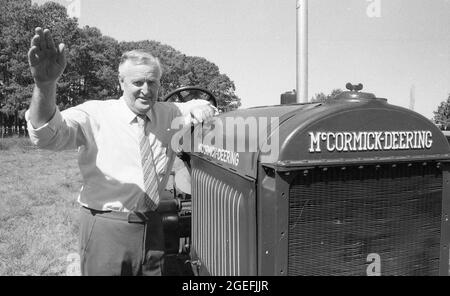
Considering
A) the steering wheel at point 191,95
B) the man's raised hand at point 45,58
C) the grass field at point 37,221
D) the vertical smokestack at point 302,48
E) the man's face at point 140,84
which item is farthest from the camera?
the grass field at point 37,221

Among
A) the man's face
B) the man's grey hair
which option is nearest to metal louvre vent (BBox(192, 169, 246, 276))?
the man's face

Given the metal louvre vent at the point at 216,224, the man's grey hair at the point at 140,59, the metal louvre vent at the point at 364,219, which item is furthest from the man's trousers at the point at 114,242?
the metal louvre vent at the point at 364,219

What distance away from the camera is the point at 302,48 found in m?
3.67

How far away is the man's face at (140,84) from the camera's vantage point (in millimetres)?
2418

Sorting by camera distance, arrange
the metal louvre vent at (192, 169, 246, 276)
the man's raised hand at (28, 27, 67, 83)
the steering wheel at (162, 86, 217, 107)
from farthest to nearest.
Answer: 1. the steering wheel at (162, 86, 217, 107)
2. the metal louvre vent at (192, 169, 246, 276)
3. the man's raised hand at (28, 27, 67, 83)

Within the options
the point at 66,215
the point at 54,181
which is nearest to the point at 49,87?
the point at 66,215

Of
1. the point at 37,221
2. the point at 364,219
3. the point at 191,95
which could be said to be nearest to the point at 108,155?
the point at 364,219

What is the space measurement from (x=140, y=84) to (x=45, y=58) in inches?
27.6

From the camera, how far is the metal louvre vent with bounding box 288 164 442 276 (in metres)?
1.76

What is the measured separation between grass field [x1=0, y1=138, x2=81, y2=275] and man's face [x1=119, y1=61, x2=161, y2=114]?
2431mm

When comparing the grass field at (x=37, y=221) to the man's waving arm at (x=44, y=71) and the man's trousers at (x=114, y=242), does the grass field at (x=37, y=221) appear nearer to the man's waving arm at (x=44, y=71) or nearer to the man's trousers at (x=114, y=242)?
the man's trousers at (x=114, y=242)

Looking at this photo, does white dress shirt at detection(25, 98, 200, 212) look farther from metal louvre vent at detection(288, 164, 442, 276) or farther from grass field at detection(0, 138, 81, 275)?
grass field at detection(0, 138, 81, 275)

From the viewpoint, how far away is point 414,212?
1.92 meters

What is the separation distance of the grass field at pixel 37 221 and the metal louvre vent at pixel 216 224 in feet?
6.35
